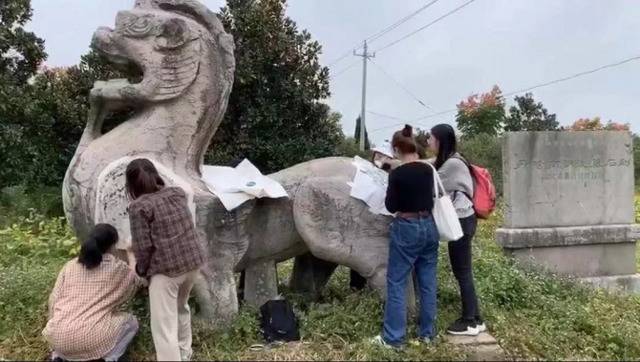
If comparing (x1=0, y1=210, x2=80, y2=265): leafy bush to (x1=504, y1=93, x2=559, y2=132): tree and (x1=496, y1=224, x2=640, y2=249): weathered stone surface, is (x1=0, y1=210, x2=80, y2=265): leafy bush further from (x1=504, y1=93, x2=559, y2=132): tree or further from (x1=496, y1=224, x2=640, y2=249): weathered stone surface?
(x1=504, y1=93, x2=559, y2=132): tree

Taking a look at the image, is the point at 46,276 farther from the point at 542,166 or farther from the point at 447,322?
the point at 542,166

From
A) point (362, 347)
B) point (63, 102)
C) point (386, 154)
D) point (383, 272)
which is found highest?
point (63, 102)

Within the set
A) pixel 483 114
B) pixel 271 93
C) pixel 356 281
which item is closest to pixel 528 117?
pixel 483 114

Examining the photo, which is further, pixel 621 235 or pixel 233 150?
pixel 233 150

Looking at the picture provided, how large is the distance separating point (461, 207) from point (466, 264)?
403 mm

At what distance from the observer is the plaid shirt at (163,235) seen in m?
3.54

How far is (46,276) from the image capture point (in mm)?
5801

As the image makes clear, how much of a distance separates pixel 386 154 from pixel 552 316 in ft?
5.96

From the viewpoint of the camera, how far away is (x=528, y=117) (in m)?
19.9

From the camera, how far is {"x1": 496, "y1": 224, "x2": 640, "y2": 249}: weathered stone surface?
7.38m

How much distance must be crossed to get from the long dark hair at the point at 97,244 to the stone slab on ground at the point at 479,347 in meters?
2.20

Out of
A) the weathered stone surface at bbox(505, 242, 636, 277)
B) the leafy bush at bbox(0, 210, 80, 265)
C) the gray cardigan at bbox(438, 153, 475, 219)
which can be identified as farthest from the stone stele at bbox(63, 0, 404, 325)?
the leafy bush at bbox(0, 210, 80, 265)

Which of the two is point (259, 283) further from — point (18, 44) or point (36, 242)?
point (18, 44)

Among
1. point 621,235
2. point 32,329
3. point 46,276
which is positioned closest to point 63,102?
point 46,276
